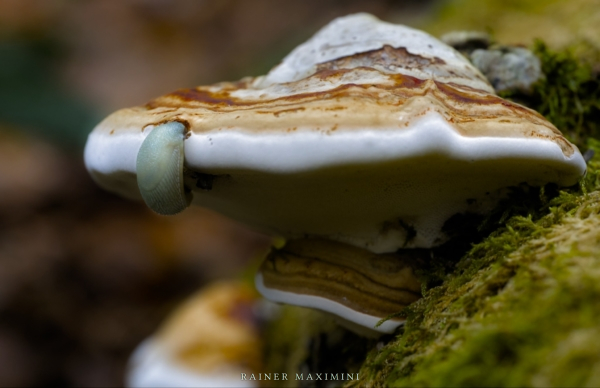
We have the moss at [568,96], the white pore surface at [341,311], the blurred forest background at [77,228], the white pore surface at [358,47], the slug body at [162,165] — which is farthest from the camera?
the blurred forest background at [77,228]

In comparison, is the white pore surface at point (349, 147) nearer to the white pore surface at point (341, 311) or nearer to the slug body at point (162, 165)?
the slug body at point (162, 165)

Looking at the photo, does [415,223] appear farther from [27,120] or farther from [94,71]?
[94,71]

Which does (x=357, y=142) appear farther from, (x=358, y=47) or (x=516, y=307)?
(x=358, y=47)

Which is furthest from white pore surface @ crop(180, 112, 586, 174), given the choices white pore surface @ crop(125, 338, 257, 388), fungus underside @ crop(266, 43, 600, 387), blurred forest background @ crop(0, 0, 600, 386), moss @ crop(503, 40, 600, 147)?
blurred forest background @ crop(0, 0, 600, 386)

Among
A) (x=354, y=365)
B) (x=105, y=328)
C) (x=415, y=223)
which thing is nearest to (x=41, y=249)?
(x=105, y=328)

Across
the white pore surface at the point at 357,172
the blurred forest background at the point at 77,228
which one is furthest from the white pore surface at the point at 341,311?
the blurred forest background at the point at 77,228

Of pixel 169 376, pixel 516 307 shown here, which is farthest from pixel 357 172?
pixel 169 376
